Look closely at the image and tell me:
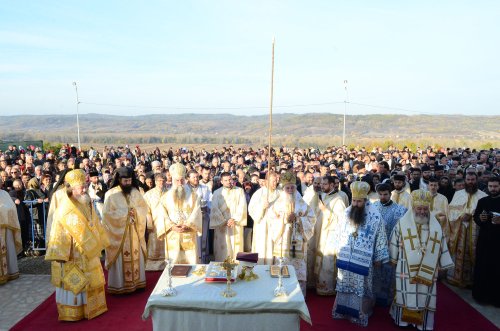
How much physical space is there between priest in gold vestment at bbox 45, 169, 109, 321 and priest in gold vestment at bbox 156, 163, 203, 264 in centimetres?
117

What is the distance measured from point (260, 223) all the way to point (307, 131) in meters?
114

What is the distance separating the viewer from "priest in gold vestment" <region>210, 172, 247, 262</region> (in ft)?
25.1

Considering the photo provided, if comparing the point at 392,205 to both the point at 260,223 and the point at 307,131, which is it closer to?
the point at 260,223

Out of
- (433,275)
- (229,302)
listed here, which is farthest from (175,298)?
(433,275)

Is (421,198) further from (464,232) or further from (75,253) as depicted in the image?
(75,253)

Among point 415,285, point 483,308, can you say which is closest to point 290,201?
point 415,285

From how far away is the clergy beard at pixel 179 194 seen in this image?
21.9 feet

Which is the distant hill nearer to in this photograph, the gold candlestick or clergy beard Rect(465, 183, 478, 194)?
clergy beard Rect(465, 183, 478, 194)

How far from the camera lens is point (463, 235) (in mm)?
7348

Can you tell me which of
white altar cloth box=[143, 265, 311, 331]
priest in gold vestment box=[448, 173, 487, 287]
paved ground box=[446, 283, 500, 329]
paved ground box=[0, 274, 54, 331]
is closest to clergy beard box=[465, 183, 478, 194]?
priest in gold vestment box=[448, 173, 487, 287]

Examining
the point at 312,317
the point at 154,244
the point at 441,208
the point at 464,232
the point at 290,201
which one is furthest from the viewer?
the point at 154,244

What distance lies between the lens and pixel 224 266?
4.67m

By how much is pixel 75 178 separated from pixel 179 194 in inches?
68.0

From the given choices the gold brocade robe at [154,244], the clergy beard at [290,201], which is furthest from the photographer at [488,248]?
the gold brocade robe at [154,244]
